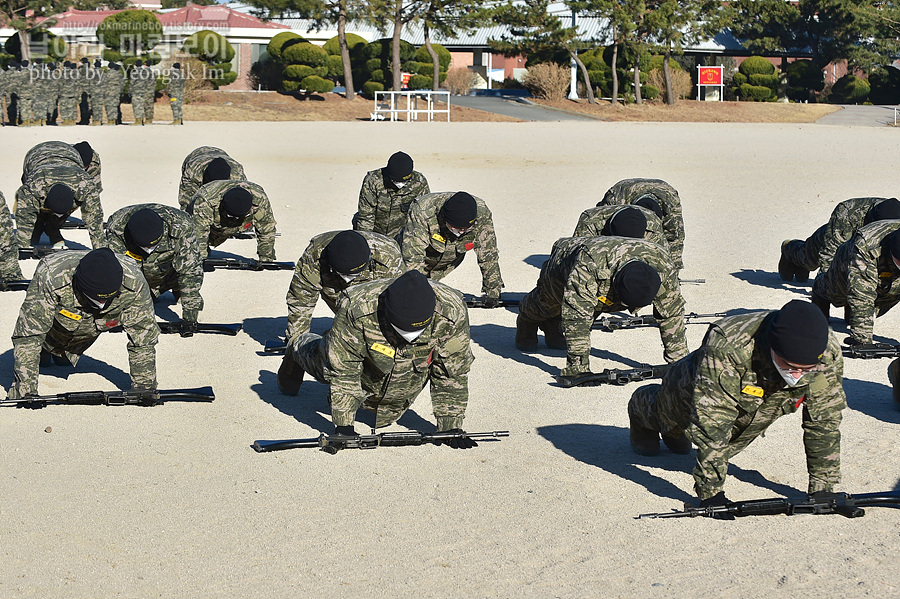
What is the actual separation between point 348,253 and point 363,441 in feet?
6.43

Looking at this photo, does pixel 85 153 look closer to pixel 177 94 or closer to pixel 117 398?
pixel 117 398

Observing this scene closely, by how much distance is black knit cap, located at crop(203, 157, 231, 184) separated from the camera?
14734 millimetres

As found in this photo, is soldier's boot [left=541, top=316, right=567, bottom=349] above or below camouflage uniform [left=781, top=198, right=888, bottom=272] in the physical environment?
below

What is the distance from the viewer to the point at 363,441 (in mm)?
7781

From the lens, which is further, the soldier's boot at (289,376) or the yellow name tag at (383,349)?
the soldier's boot at (289,376)

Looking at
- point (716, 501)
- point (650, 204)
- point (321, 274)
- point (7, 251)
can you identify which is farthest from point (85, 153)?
point (716, 501)

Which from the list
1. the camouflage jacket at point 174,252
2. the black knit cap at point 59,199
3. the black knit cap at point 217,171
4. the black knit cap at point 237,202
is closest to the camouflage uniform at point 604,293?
the camouflage jacket at point 174,252

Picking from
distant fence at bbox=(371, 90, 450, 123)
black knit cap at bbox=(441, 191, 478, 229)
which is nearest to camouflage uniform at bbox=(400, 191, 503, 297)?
black knit cap at bbox=(441, 191, 478, 229)

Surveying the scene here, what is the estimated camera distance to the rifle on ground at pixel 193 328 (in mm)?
11516

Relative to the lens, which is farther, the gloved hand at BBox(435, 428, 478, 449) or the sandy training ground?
the gloved hand at BBox(435, 428, 478, 449)

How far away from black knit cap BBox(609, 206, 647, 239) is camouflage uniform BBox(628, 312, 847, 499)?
412 centimetres

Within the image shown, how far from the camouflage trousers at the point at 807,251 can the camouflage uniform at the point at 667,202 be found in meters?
1.57

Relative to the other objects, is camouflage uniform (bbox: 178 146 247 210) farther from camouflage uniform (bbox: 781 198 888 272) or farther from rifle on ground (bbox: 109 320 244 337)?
camouflage uniform (bbox: 781 198 888 272)

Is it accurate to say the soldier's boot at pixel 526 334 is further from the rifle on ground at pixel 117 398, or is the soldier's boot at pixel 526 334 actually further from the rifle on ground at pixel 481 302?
the rifle on ground at pixel 117 398
